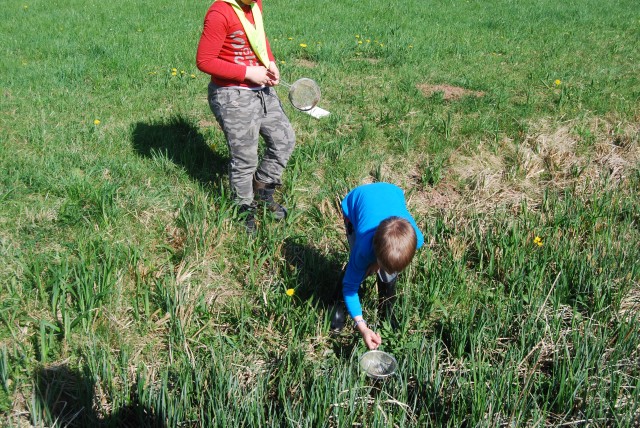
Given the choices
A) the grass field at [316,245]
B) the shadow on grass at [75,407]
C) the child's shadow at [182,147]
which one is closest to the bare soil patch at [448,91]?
the grass field at [316,245]

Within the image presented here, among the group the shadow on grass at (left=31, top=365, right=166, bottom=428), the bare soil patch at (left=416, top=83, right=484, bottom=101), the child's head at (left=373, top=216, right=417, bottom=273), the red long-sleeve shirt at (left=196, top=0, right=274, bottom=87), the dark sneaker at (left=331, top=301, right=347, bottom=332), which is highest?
the red long-sleeve shirt at (left=196, top=0, right=274, bottom=87)

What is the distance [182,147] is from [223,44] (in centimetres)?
129

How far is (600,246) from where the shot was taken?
11.7ft

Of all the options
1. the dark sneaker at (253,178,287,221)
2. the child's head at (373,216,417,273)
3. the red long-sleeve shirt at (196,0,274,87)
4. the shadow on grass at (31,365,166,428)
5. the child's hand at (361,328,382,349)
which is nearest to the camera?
the child's head at (373,216,417,273)

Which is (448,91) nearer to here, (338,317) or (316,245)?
(316,245)

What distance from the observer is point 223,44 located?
3.44m

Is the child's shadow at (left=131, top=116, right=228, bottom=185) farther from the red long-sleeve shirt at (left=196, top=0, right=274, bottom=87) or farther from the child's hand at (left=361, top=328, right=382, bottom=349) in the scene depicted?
the child's hand at (left=361, top=328, right=382, bottom=349)

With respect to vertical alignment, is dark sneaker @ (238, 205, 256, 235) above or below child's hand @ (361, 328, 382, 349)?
above

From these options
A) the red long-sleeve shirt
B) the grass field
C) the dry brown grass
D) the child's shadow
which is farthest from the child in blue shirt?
the child's shadow

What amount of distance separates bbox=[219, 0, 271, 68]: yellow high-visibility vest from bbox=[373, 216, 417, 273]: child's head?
169 centimetres

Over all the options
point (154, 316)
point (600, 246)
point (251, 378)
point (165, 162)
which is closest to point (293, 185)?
point (165, 162)

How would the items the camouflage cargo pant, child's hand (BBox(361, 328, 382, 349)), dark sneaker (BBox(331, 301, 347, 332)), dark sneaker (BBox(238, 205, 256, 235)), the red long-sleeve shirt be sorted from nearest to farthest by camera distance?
child's hand (BBox(361, 328, 382, 349)), dark sneaker (BBox(331, 301, 347, 332)), the red long-sleeve shirt, the camouflage cargo pant, dark sneaker (BBox(238, 205, 256, 235))

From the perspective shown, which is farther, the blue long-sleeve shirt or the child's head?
the blue long-sleeve shirt

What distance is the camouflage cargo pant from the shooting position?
11.4 feet
